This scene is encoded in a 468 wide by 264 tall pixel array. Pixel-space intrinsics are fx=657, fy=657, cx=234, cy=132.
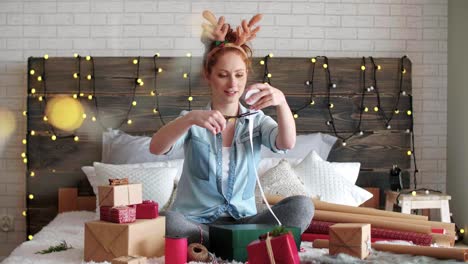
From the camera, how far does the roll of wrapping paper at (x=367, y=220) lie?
107 inches

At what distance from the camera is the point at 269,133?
8.56 feet

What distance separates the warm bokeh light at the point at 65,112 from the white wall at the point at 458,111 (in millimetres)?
2375

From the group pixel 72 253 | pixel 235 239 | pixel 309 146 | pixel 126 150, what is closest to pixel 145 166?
Result: pixel 126 150

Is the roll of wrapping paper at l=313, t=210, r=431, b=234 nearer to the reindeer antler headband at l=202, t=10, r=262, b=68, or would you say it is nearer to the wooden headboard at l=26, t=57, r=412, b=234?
the reindeer antler headband at l=202, t=10, r=262, b=68

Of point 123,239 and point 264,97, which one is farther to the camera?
point 264,97

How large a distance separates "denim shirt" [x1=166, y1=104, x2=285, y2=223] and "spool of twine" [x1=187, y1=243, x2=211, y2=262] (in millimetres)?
330

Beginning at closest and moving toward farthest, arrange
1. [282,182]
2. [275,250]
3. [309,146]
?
1. [275,250]
2. [282,182]
3. [309,146]

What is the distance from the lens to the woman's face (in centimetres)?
251

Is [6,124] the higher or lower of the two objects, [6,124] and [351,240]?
the higher

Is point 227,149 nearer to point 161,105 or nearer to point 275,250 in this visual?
point 275,250

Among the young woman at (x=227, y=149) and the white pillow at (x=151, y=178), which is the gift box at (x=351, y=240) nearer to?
the young woman at (x=227, y=149)

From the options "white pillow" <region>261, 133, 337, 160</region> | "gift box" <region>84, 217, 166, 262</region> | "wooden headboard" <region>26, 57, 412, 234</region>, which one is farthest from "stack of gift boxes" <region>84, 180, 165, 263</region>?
"wooden headboard" <region>26, 57, 412, 234</region>

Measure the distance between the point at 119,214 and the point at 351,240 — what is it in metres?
0.77

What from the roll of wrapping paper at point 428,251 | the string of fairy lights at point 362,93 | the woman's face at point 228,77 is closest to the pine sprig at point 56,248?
the woman's face at point 228,77
